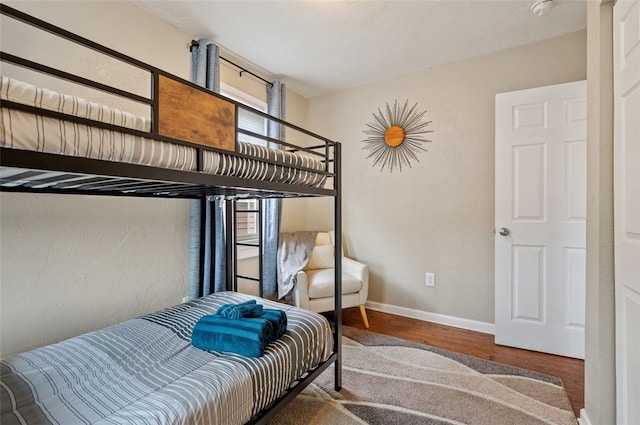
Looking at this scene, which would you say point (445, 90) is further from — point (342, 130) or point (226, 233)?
point (226, 233)

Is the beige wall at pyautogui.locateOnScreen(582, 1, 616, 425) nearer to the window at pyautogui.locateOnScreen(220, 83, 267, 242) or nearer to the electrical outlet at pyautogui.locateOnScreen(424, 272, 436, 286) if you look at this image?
the electrical outlet at pyautogui.locateOnScreen(424, 272, 436, 286)

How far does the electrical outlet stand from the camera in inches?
109

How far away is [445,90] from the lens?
8.86 feet

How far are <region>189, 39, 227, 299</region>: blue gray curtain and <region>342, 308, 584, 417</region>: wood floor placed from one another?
1.30 meters

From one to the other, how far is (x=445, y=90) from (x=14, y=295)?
10.9ft

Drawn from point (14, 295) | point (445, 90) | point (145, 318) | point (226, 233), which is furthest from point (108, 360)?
point (445, 90)

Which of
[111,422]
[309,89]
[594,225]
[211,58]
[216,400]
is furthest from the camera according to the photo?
[309,89]

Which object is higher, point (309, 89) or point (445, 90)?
→ point (309, 89)

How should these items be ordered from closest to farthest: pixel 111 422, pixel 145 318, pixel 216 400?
pixel 111 422
pixel 216 400
pixel 145 318

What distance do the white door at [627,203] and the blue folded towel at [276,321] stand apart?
1.34m

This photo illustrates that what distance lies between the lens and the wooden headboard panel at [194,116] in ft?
3.10

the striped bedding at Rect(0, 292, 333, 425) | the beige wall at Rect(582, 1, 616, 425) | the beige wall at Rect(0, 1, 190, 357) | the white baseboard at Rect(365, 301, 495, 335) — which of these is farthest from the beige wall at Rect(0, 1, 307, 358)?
the beige wall at Rect(582, 1, 616, 425)

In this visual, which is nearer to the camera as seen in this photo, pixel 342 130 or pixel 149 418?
pixel 149 418

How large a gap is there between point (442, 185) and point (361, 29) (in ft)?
4.90
